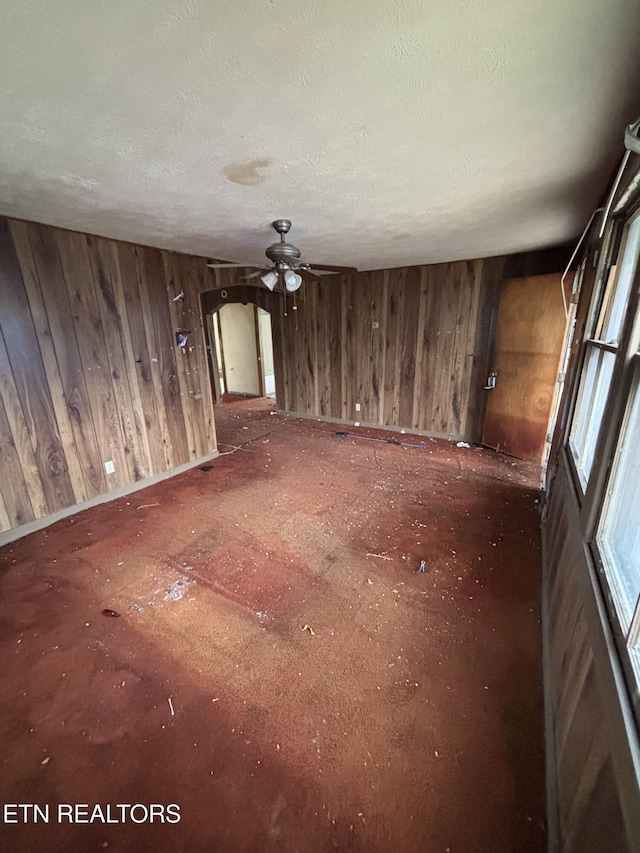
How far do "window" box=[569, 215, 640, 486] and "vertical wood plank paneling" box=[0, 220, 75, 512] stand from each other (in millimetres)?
3561

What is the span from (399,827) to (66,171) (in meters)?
2.95

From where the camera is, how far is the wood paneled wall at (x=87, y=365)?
2.45 metres

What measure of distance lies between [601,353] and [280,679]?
7.35 feet

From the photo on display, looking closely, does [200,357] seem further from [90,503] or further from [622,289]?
[622,289]

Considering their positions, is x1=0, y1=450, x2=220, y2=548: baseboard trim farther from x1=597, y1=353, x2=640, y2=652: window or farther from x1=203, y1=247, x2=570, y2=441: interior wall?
x1=597, y1=353, x2=640, y2=652: window

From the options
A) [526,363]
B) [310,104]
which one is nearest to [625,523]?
[310,104]

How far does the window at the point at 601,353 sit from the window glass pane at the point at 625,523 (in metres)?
0.39

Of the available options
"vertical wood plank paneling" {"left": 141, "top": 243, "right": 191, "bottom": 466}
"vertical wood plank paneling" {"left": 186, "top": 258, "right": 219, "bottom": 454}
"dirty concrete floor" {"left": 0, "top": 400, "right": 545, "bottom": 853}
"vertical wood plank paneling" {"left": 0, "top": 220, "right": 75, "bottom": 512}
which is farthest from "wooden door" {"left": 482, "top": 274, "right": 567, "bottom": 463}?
"vertical wood plank paneling" {"left": 0, "top": 220, "right": 75, "bottom": 512}

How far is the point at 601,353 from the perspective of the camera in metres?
1.73

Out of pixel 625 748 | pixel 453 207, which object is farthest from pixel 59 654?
pixel 453 207

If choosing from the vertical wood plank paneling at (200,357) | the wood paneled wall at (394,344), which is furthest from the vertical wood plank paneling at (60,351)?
the wood paneled wall at (394,344)

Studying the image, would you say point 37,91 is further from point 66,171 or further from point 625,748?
point 625,748

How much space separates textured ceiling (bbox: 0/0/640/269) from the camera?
0.88 m

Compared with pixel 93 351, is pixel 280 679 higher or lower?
lower
